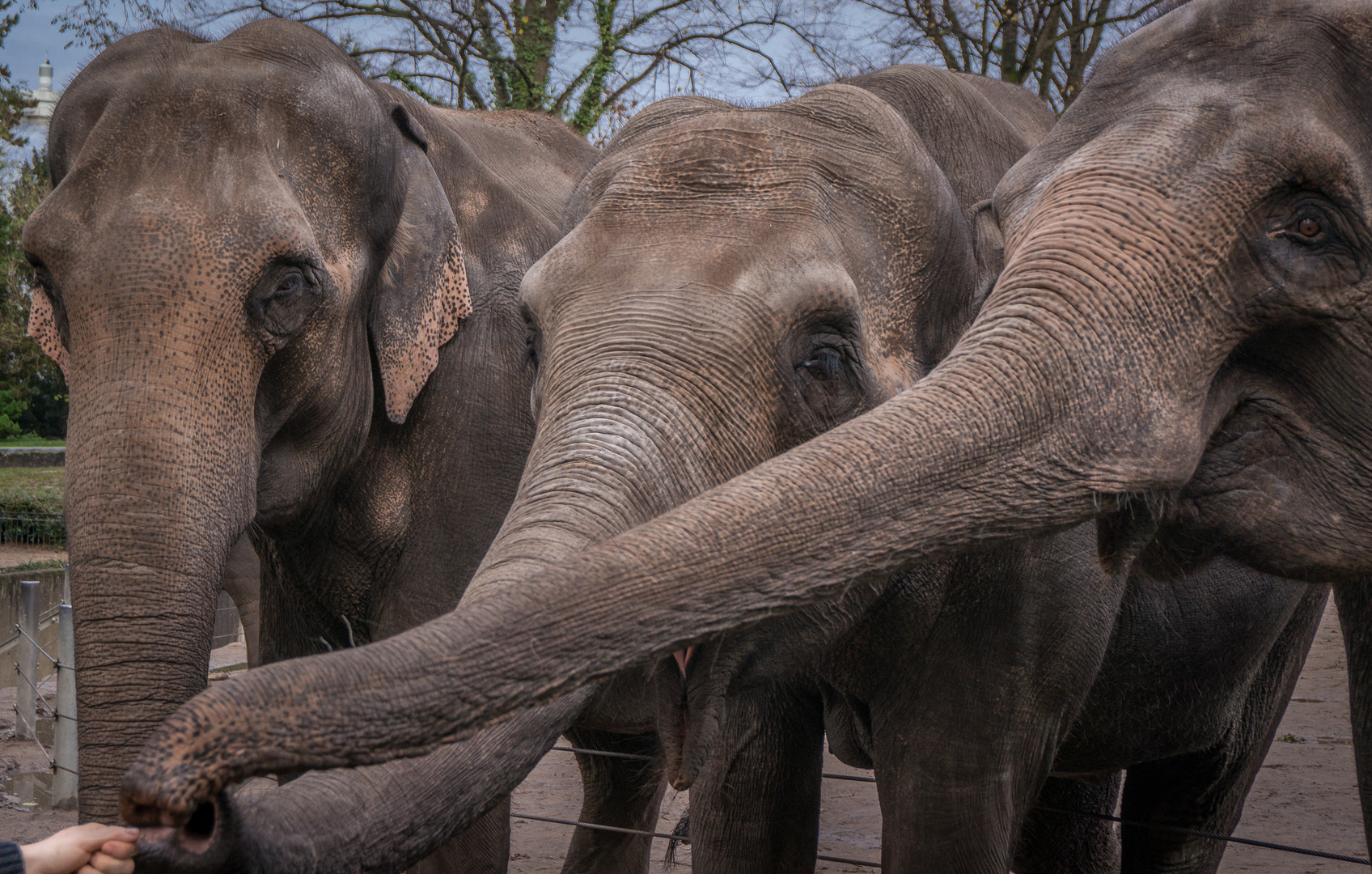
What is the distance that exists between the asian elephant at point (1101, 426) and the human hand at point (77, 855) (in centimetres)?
46

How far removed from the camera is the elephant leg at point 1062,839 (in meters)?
3.92

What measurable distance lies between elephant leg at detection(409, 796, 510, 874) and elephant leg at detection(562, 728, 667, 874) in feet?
2.38

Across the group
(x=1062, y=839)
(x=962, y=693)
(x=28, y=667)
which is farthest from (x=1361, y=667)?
(x=28, y=667)

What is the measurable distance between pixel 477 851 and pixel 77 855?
153 cm

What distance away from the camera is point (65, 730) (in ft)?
16.9

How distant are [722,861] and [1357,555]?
1346 mm

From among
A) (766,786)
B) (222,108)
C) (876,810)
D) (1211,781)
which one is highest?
(222,108)

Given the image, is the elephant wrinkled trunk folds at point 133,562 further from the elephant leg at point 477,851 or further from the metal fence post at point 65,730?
the metal fence post at point 65,730

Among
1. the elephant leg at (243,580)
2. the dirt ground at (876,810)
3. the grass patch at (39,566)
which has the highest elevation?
the grass patch at (39,566)

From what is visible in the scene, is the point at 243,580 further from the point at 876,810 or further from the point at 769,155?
the point at 769,155

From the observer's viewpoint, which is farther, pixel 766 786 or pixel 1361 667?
pixel 766 786

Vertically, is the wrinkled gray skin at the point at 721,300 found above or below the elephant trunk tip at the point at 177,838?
above

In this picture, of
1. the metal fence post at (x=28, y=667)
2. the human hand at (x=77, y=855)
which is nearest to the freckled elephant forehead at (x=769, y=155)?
the human hand at (x=77, y=855)

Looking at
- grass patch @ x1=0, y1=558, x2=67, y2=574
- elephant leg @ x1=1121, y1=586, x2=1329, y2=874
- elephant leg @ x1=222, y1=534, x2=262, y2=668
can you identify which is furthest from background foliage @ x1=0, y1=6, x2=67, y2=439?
elephant leg @ x1=1121, y1=586, x2=1329, y2=874
